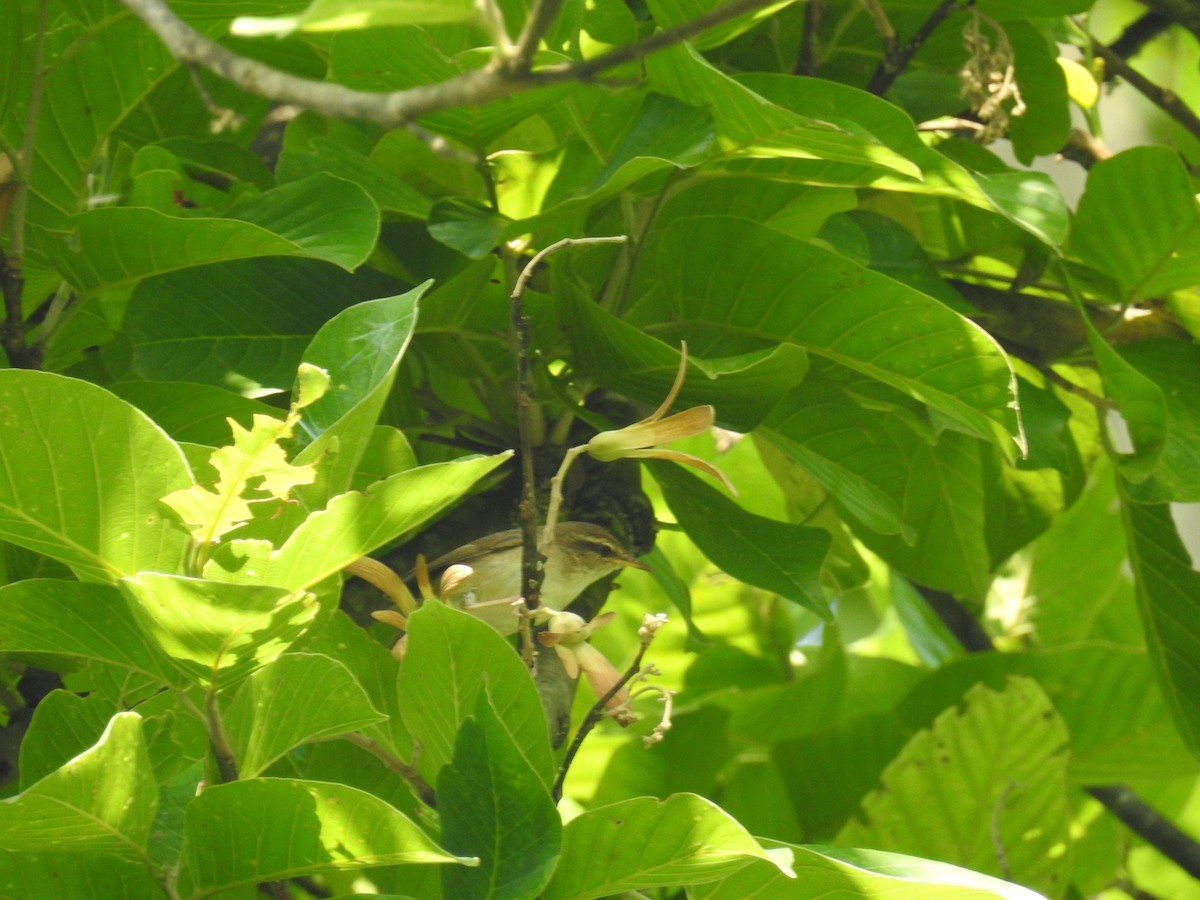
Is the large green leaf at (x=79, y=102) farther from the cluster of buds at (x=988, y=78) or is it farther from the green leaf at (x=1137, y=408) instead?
the green leaf at (x=1137, y=408)

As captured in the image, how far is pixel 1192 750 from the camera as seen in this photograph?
116 cm

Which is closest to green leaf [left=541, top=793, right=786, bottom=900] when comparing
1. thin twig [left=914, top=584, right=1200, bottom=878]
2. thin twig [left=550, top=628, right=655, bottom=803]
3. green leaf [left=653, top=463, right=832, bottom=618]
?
thin twig [left=550, top=628, right=655, bottom=803]

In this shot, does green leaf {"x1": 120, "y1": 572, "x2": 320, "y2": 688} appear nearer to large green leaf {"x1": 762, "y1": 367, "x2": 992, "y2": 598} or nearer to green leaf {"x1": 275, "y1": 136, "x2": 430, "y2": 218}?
green leaf {"x1": 275, "y1": 136, "x2": 430, "y2": 218}

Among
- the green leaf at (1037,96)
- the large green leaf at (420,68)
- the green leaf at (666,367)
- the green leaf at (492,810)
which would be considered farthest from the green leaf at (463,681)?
the green leaf at (1037,96)

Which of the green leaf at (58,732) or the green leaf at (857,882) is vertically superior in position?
the green leaf at (58,732)

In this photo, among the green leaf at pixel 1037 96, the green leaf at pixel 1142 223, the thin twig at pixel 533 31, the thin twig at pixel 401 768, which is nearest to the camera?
the thin twig at pixel 533 31

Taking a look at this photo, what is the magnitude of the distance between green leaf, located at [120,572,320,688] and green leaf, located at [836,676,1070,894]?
97cm

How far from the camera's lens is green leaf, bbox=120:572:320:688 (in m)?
0.59

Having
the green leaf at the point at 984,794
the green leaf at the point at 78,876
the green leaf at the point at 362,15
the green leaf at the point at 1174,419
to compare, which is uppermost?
the green leaf at the point at 362,15

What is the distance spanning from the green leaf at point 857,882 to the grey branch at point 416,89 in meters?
0.46

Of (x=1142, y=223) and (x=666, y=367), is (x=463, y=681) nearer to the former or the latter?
(x=666, y=367)

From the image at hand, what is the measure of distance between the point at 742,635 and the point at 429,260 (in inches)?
36.9

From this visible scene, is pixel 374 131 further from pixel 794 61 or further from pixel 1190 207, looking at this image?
pixel 1190 207

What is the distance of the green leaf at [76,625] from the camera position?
2.26 ft
